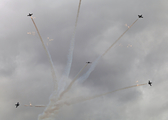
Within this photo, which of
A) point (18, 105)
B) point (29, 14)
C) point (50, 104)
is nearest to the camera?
point (29, 14)

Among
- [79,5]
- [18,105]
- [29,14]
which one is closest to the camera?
[79,5]

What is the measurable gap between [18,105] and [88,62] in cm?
5473

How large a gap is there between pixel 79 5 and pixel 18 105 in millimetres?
77229

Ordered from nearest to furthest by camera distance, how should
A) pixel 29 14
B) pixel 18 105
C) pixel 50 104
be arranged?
pixel 29 14
pixel 50 104
pixel 18 105

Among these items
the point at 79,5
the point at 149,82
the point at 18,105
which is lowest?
the point at 18,105

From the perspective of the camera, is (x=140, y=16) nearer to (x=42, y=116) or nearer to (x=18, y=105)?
(x=42, y=116)

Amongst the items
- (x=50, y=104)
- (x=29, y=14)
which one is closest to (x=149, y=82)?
(x=50, y=104)

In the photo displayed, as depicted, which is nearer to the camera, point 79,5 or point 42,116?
point 79,5

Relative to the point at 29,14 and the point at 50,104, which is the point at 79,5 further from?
the point at 50,104

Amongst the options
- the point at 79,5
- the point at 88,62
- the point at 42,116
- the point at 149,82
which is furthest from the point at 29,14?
the point at 149,82

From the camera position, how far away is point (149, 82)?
121812 mm

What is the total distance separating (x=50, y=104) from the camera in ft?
381

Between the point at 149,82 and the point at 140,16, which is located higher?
the point at 140,16

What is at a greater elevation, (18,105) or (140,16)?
(140,16)
